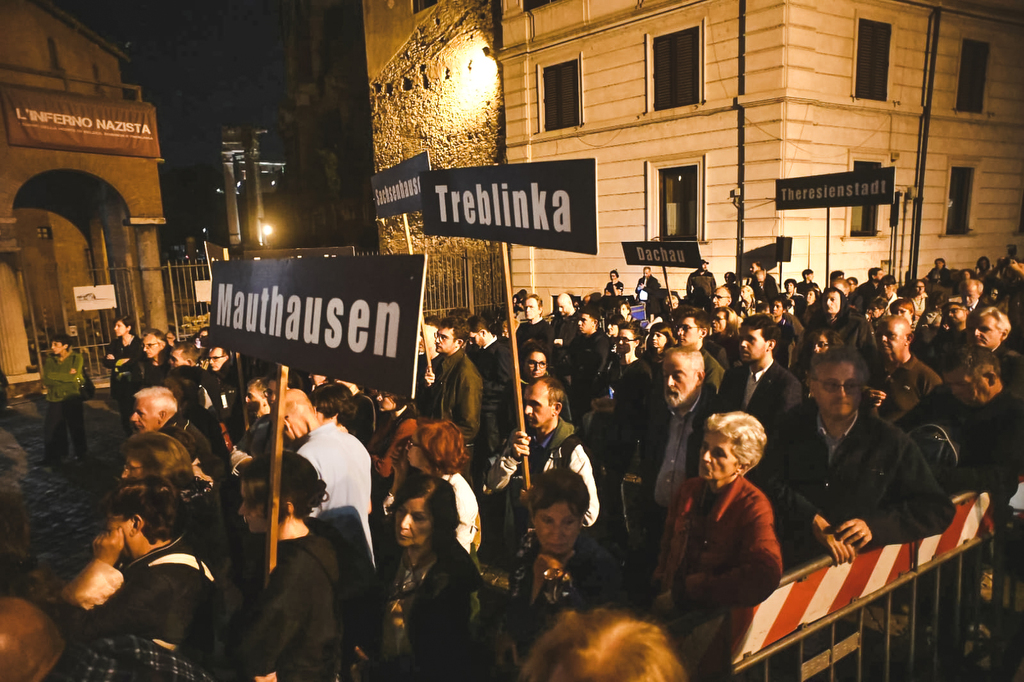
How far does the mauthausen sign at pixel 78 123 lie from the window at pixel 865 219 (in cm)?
1815

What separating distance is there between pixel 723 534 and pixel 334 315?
1.75 metres

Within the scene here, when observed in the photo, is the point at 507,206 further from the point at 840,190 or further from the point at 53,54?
the point at 53,54

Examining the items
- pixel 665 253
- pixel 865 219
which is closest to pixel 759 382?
pixel 665 253

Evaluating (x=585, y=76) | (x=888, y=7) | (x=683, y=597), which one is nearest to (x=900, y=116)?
(x=888, y=7)

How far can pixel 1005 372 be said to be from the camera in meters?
3.88

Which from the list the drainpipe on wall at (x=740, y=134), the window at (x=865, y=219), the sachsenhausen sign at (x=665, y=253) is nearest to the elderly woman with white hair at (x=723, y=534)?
the sachsenhausen sign at (x=665, y=253)

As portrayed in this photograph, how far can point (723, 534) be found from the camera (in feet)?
7.75

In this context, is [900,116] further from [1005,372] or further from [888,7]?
[1005,372]

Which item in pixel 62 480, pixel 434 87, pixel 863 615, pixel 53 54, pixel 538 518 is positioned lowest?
pixel 62 480

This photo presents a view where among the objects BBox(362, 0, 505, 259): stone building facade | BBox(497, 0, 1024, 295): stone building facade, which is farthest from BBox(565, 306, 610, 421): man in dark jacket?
BBox(362, 0, 505, 259): stone building facade

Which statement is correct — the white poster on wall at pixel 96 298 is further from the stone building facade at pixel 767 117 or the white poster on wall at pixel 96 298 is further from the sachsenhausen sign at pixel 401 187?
the stone building facade at pixel 767 117

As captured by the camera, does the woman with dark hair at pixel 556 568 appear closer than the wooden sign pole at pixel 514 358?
Yes

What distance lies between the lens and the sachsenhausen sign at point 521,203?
319cm

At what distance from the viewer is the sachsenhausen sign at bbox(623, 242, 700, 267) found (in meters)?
8.43
